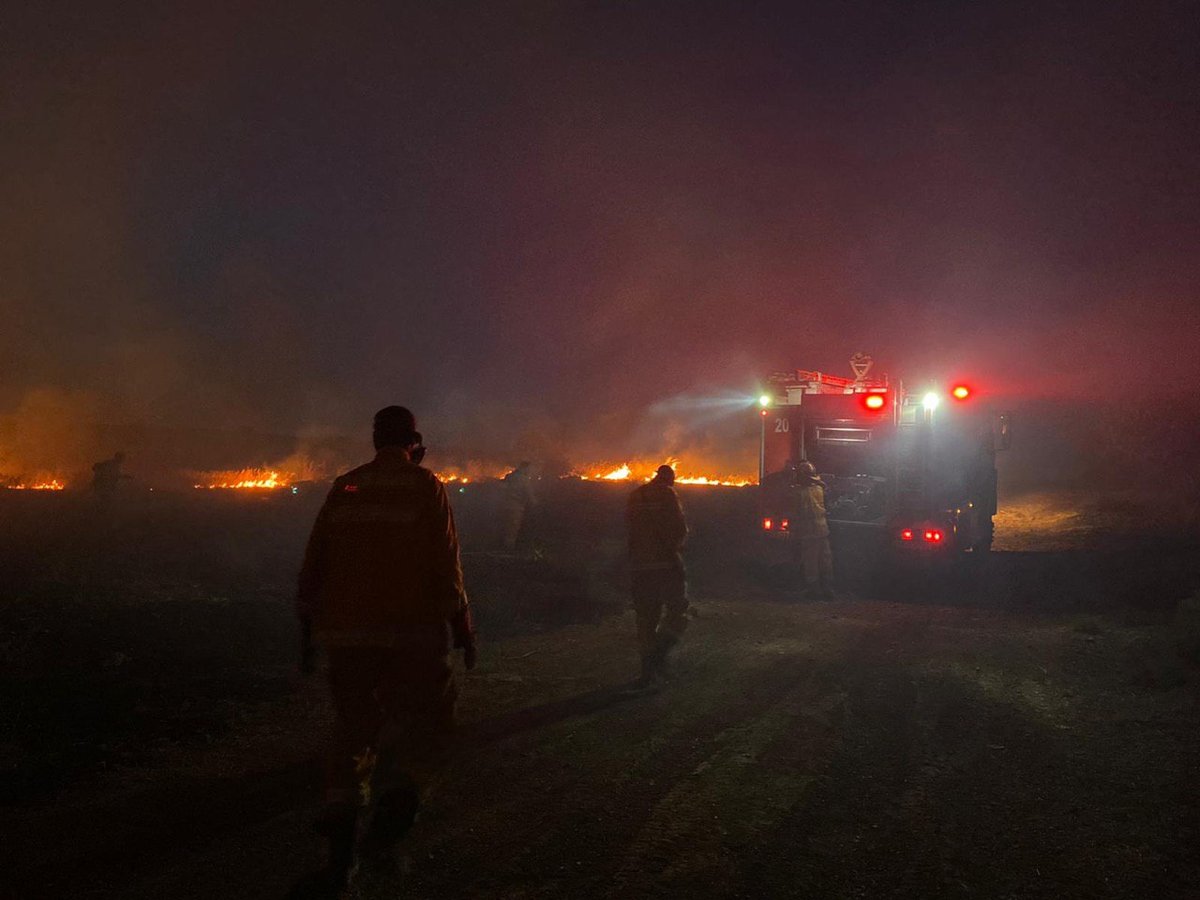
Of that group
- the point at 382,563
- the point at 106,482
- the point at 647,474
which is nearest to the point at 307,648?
the point at 382,563

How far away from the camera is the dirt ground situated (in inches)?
142

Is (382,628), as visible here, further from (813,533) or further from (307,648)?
(813,533)

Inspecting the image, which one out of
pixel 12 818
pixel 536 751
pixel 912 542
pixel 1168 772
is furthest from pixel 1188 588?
pixel 12 818

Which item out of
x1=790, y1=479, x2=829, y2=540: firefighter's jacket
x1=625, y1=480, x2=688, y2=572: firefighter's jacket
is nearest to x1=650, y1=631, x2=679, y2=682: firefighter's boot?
x1=625, y1=480, x2=688, y2=572: firefighter's jacket

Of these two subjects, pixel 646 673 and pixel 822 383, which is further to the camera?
pixel 822 383

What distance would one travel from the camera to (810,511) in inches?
456

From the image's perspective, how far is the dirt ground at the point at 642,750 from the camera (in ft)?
11.9

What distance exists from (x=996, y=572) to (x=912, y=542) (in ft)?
10.7

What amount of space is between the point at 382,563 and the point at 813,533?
A: 8981 mm

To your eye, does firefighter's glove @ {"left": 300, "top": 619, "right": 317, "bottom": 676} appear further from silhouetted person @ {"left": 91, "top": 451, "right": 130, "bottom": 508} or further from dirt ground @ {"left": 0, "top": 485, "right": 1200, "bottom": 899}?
silhouetted person @ {"left": 91, "top": 451, "right": 130, "bottom": 508}

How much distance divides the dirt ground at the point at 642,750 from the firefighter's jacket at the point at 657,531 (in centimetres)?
99

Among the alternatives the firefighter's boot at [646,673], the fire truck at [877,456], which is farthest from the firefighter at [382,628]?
the fire truck at [877,456]

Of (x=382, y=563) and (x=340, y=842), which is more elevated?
(x=382, y=563)

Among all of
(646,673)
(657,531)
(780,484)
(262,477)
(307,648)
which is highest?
(262,477)
